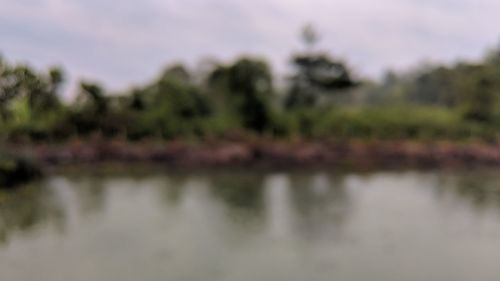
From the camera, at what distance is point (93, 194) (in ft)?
53.7

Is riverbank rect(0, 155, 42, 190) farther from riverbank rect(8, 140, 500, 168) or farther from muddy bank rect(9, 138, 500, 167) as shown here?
muddy bank rect(9, 138, 500, 167)

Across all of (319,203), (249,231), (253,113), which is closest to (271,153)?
(253,113)

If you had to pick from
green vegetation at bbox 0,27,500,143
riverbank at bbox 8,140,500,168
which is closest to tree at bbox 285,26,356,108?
green vegetation at bbox 0,27,500,143

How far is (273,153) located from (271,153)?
10 centimetres

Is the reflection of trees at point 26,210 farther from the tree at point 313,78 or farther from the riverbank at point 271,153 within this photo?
the tree at point 313,78

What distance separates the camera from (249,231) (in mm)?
11406

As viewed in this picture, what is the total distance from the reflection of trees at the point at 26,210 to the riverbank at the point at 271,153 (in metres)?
7.97

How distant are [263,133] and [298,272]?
69.2 ft

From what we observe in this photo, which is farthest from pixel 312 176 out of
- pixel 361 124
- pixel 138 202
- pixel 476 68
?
pixel 476 68

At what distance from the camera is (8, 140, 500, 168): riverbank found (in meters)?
24.5

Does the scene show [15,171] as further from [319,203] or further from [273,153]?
[273,153]

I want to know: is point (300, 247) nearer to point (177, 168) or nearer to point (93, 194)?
point (93, 194)

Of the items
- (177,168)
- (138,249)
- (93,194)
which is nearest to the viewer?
(138,249)

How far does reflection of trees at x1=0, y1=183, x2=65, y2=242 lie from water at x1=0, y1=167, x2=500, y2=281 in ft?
0.09
